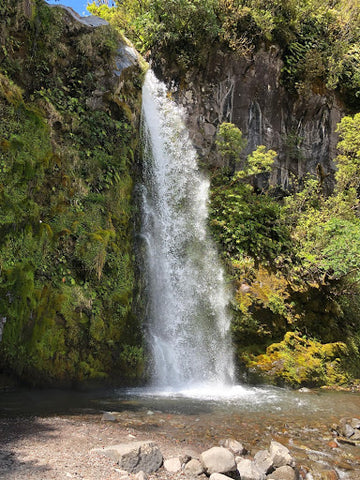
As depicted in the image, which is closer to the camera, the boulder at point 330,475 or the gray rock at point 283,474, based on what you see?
the gray rock at point 283,474

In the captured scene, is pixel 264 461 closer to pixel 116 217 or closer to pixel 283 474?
pixel 283 474

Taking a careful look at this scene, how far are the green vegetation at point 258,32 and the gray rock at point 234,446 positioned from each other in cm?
1326

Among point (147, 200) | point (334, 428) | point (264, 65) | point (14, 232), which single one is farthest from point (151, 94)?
point (334, 428)

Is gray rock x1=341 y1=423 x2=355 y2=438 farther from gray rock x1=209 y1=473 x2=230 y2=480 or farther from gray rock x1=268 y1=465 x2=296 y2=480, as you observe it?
gray rock x1=209 y1=473 x2=230 y2=480

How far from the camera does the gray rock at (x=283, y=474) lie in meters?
4.35

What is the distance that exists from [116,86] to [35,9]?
2.55m

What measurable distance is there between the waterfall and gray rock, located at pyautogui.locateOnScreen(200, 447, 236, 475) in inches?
183

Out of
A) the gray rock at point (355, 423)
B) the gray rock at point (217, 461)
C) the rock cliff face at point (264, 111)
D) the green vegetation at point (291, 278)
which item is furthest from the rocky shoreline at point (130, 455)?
the rock cliff face at point (264, 111)

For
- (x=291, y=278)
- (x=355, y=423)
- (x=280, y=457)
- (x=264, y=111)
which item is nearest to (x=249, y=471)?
(x=280, y=457)

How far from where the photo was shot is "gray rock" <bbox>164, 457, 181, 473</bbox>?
4.12 metres

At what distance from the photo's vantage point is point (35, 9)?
8.87m

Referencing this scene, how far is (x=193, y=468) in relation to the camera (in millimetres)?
4148

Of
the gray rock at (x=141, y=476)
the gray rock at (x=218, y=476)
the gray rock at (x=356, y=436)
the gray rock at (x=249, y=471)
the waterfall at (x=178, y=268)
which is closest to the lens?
the gray rock at (x=141, y=476)

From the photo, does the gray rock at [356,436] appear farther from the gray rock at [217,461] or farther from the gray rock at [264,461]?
the gray rock at [217,461]
